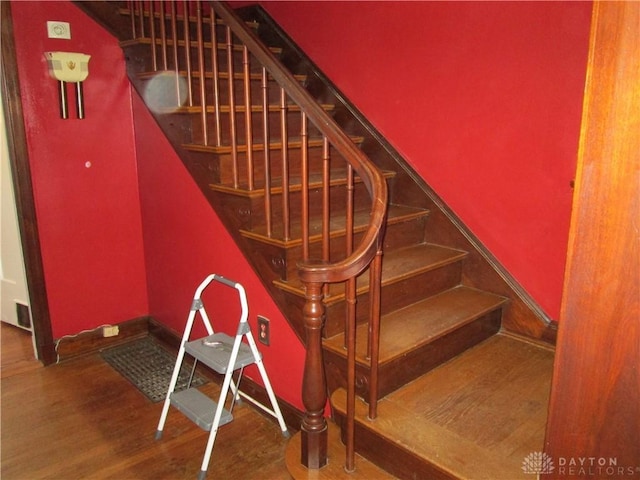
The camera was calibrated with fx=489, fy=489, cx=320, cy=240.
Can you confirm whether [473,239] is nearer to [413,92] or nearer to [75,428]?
[413,92]

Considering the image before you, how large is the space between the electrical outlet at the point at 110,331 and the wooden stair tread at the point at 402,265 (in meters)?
1.56

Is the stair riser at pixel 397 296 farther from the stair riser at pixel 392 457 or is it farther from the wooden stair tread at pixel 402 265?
the stair riser at pixel 392 457

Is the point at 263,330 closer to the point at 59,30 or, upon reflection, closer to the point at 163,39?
the point at 163,39

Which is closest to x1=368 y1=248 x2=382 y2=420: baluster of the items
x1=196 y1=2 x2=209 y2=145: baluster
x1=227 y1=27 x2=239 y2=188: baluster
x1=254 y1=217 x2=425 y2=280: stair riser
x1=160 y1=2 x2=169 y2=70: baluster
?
x1=254 y1=217 x2=425 y2=280: stair riser

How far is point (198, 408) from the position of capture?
6.99 feet

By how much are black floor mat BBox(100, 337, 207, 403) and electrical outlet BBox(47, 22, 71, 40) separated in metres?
1.89

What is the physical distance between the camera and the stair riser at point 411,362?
192 cm

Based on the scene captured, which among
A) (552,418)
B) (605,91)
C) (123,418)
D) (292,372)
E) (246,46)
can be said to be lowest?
(123,418)

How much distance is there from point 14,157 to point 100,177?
471 millimetres

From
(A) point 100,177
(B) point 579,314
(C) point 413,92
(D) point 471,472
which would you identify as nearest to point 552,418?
(B) point 579,314

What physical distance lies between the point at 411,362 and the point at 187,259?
4.79ft

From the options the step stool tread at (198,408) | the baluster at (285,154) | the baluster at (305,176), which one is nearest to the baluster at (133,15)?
the baluster at (285,154)

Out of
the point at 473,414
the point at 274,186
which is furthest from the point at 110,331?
the point at 473,414

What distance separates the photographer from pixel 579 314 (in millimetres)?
1018
